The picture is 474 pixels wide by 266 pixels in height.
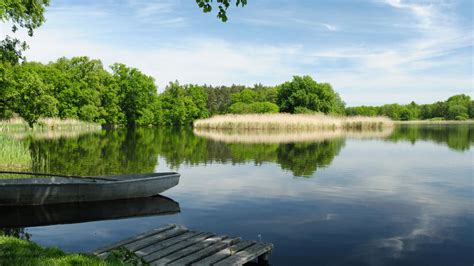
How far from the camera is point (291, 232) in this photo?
→ 868 cm

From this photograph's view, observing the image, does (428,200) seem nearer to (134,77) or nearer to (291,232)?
(291,232)

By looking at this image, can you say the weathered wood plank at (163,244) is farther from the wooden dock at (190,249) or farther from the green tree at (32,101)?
the green tree at (32,101)

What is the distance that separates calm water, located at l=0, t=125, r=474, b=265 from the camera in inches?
303

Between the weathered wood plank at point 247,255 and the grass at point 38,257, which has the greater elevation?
the grass at point 38,257

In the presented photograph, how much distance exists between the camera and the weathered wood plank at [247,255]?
6.14m

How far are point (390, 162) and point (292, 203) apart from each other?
11.3 metres

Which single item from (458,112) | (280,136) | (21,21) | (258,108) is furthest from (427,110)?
(21,21)

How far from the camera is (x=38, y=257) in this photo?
5.65 meters

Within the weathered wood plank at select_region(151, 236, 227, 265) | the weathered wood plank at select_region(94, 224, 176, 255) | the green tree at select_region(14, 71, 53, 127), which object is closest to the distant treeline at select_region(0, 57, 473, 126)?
the green tree at select_region(14, 71, 53, 127)

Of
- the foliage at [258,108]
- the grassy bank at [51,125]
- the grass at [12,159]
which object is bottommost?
the grass at [12,159]

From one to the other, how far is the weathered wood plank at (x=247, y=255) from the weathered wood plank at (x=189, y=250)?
66cm

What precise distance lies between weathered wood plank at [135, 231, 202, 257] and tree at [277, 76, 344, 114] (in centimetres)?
6346

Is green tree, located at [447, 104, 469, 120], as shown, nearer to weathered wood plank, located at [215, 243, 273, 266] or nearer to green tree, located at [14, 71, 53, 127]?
green tree, located at [14, 71, 53, 127]

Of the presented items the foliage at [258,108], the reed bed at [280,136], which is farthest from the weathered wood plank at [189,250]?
the foliage at [258,108]
